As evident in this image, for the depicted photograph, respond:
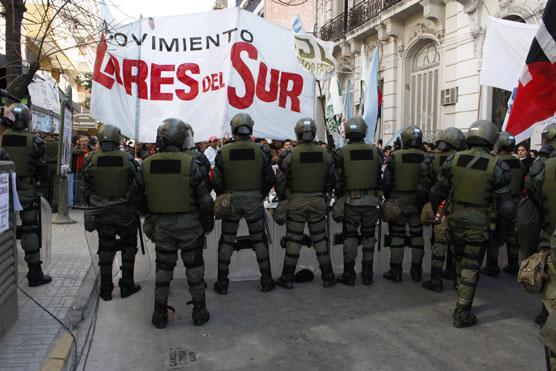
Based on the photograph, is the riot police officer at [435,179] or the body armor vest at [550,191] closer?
the body armor vest at [550,191]

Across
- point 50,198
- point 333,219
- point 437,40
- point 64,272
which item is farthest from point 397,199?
point 437,40

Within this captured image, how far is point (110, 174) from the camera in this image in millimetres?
5312

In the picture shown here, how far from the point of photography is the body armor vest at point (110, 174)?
17.4 feet

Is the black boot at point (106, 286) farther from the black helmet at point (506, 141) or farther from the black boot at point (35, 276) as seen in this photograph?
the black helmet at point (506, 141)

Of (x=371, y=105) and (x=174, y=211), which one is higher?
(x=371, y=105)

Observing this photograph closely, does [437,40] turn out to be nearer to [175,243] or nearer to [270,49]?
[270,49]

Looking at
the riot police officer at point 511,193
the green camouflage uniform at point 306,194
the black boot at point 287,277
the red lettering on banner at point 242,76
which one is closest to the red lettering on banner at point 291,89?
the red lettering on banner at point 242,76

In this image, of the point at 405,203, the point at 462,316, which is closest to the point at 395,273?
the point at 405,203

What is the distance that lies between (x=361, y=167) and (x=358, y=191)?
0.30 m

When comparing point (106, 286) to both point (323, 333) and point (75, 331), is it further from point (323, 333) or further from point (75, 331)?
point (323, 333)

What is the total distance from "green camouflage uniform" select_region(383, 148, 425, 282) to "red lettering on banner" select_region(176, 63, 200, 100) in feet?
9.14

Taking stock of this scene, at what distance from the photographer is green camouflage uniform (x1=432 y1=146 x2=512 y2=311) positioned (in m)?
4.63

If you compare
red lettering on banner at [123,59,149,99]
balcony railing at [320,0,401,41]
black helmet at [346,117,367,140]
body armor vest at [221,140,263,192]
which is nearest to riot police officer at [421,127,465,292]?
black helmet at [346,117,367,140]

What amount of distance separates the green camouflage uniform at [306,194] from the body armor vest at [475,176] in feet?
5.30
